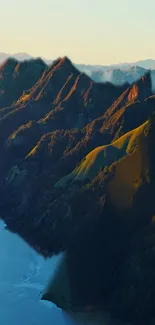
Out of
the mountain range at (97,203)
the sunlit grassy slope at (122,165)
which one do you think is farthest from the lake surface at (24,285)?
the sunlit grassy slope at (122,165)

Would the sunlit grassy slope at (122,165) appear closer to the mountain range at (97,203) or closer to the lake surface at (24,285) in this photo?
the mountain range at (97,203)

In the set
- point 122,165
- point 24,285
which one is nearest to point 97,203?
point 122,165

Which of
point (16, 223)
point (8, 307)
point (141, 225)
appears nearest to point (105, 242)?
point (141, 225)

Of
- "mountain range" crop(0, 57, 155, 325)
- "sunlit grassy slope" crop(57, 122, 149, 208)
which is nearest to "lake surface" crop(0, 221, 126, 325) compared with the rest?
"mountain range" crop(0, 57, 155, 325)

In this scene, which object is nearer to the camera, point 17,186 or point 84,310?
point 84,310

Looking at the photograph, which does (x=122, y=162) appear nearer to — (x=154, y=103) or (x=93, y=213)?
(x=93, y=213)
